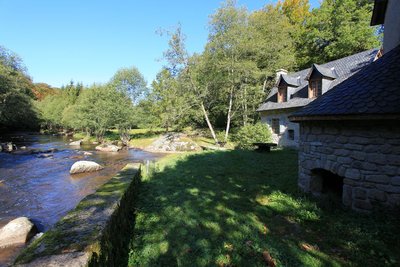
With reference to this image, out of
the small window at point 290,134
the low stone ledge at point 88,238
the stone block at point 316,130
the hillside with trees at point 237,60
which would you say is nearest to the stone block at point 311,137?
the stone block at point 316,130

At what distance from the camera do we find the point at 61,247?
9.24ft

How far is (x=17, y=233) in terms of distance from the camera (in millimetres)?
6938

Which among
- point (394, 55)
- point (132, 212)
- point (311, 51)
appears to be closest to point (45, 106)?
point (311, 51)

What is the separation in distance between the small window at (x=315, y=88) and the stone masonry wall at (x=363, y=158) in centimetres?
1238

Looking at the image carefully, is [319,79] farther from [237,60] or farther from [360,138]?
[360,138]

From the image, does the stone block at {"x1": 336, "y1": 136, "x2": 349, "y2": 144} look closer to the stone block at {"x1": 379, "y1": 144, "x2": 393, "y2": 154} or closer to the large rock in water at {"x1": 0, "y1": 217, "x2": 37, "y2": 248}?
the stone block at {"x1": 379, "y1": 144, "x2": 393, "y2": 154}

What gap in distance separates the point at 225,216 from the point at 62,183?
37.1 feet

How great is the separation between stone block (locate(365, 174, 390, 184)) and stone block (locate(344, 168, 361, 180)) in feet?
0.53

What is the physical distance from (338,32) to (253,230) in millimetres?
28853

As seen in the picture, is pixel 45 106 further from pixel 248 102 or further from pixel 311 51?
pixel 311 51

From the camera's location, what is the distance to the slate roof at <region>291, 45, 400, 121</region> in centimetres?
474

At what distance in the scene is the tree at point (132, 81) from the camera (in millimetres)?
39353

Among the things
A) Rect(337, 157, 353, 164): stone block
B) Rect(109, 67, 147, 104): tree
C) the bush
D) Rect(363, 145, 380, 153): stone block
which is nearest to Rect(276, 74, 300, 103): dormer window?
the bush

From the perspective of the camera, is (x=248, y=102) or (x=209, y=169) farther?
(x=248, y=102)
